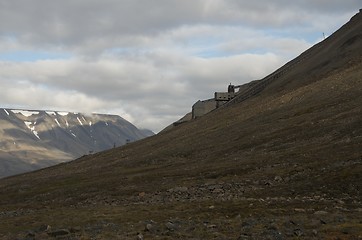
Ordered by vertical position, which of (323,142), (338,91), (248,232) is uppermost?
(338,91)

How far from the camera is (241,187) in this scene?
158 feet

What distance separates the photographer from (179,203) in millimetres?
42344

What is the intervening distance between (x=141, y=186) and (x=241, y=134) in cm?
3341

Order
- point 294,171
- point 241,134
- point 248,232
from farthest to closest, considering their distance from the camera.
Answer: point 241,134
point 294,171
point 248,232

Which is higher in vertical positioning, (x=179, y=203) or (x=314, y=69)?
(x=314, y=69)

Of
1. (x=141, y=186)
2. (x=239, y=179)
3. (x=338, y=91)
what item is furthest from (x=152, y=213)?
(x=338, y=91)

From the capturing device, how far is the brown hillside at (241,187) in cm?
A: 2919

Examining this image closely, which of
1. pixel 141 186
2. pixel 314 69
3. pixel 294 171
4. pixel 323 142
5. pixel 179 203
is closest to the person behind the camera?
pixel 179 203

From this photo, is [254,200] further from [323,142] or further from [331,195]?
[323,142]

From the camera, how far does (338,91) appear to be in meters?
102

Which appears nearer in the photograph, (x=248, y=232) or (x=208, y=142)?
(x=248, y=232)

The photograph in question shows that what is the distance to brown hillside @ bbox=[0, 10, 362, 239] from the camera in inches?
1149

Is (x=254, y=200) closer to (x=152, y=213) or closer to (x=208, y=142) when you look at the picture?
(x=152, y=213)

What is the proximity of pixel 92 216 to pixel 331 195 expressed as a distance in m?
18.8
